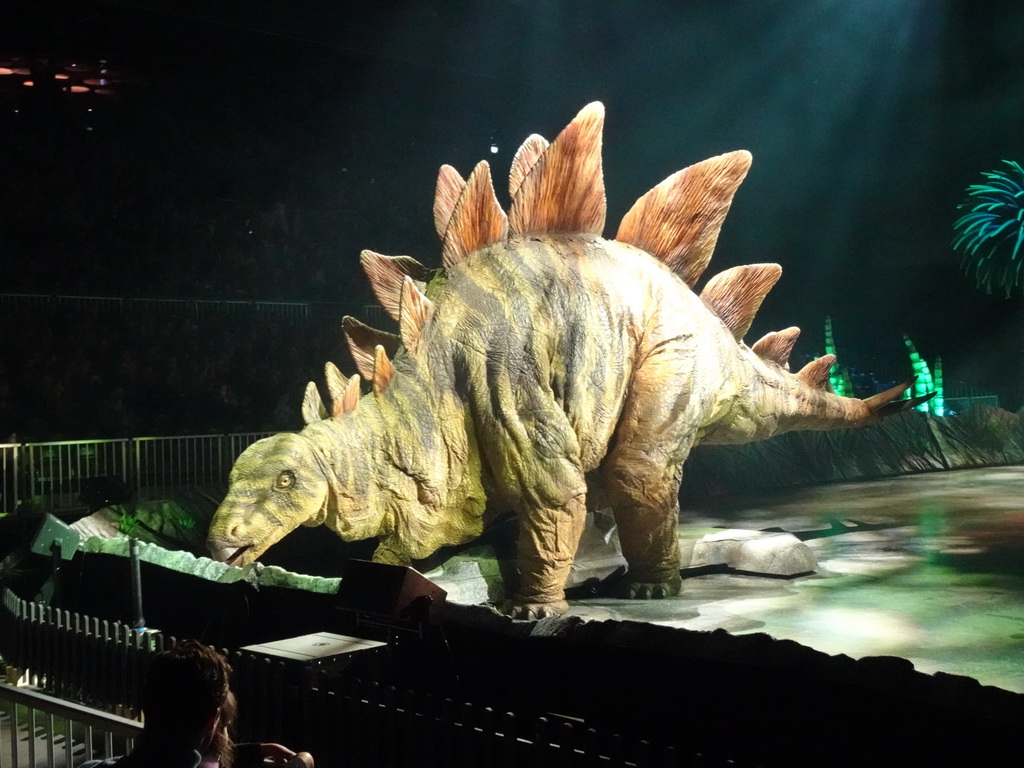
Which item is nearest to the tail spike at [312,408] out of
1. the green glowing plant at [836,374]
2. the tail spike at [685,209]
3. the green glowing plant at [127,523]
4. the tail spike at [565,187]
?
the tail spike at [565,187]

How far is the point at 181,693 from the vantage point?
1.70 metres

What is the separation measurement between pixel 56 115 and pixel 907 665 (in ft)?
33.3

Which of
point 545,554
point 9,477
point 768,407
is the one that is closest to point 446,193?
point 545,554

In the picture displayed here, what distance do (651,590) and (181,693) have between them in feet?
13.4

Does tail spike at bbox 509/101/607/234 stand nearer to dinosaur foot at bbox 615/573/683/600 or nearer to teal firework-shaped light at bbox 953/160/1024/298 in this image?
dinosaur foot at bbox 615/573/683/600

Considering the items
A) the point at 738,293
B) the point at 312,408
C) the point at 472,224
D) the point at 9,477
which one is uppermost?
the point at 472,224

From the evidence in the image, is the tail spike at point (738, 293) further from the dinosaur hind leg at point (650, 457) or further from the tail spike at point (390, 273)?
the tail spike at point (390, 273)

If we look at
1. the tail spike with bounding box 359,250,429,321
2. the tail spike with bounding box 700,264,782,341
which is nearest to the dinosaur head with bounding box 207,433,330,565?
the tail spike with bounding box 359,250,429,321

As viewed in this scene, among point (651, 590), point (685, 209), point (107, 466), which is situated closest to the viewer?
point (651, 590)

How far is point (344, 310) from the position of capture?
11047 mm

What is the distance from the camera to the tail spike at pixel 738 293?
19.7 ft

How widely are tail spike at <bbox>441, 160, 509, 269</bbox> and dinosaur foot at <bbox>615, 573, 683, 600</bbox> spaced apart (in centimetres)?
199

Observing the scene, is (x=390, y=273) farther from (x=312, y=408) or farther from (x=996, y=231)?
(x=996, y=231)

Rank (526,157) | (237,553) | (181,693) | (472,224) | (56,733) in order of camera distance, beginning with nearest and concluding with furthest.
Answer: (181,693)
(56,733)
(237,553)
(472,224)
(526,157)
